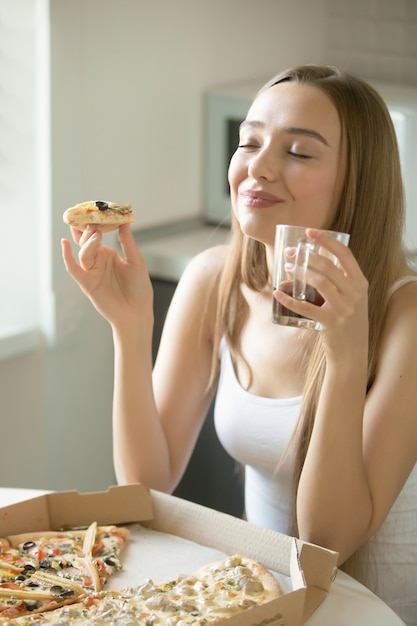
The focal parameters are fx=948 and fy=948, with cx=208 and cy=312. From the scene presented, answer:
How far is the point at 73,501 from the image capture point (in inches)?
53.2

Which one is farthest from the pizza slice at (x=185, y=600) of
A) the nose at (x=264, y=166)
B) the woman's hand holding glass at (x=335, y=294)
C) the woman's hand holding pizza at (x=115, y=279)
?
the nose at (x=264, y=166)

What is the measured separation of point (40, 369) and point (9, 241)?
33 cm

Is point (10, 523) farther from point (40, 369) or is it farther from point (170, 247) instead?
point (170, 247)

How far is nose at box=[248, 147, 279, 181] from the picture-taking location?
146cm

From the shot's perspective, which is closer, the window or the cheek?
the cheek

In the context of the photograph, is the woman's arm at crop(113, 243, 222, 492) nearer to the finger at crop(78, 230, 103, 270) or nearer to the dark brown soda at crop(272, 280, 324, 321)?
the finger at crop(78, 230, 103, 270)

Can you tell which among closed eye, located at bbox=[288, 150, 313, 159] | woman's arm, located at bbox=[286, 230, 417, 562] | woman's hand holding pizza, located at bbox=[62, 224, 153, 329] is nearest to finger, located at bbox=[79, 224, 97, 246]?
woman's hand holding pizza, located at bbox=[62, 224, 153, 329]

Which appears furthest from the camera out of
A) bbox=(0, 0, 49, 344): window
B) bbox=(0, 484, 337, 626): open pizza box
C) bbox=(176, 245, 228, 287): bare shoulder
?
bbox=(0, 0, 49, 344): window

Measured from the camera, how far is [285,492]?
1639 millimetres

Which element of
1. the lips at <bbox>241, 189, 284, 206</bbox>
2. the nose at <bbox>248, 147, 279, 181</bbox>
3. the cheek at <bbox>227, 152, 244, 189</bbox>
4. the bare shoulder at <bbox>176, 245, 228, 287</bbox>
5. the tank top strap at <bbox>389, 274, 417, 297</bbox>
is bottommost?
the bare shoulder at <bbox>176, 245, 228, 287</bbox>

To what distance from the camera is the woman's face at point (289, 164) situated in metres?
1.47

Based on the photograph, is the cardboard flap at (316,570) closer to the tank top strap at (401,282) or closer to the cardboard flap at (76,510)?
the cardboard flap at (76,510)

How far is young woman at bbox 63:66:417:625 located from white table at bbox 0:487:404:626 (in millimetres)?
140

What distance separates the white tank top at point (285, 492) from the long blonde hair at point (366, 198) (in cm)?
5
